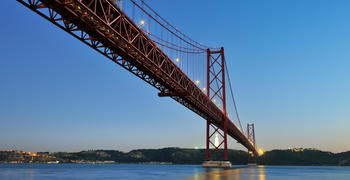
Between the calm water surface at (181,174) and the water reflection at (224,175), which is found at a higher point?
the water reflection at (224,175)

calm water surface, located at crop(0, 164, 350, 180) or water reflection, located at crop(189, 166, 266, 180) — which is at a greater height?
water reflection, located at crop(189, 166, 266, 180)

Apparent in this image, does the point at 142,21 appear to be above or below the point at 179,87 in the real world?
above

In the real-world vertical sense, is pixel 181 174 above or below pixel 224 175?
below

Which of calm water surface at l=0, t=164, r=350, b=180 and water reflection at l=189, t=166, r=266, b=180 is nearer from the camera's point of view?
water reflection at l=189, t=166, r=266, b=180

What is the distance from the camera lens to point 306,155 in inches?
7653

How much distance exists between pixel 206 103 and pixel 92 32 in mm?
25534

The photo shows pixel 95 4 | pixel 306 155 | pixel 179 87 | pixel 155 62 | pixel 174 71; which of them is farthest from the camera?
pixel 306 155

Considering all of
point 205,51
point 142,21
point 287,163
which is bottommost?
point 287,163

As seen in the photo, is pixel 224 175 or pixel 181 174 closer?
pixel 224 175

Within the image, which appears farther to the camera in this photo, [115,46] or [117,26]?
[115,46]

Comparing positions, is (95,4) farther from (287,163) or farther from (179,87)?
(287,163)

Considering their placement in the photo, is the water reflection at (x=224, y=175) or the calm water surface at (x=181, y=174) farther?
the calm water surface at (x=181, y=174)

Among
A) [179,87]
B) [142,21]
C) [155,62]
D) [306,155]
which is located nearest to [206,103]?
[179,87]

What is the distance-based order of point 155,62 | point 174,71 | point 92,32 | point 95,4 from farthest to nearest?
point 174,71, point 155,62, point 92,32, point 95,4
